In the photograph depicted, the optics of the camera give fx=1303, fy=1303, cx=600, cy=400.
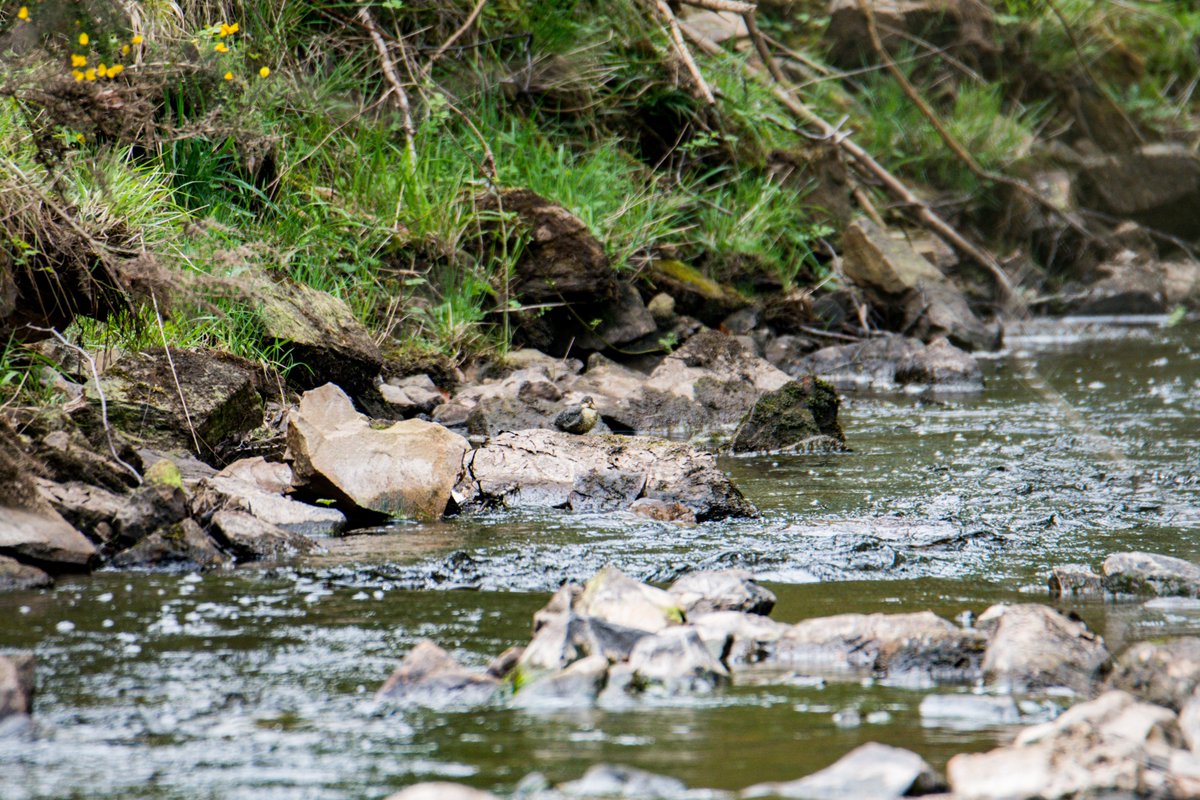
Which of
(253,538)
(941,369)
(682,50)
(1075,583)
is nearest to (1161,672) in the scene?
(1075,583)

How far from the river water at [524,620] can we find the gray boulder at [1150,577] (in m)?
0.11

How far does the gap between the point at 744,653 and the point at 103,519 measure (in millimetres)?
1819

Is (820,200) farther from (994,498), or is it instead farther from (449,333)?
(994,498)

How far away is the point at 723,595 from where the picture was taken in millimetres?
2930

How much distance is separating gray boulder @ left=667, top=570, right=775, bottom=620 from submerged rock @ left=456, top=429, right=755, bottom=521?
104 cm

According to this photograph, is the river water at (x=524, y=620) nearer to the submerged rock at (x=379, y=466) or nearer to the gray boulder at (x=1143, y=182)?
the submerged rock at (x=379, y=466)

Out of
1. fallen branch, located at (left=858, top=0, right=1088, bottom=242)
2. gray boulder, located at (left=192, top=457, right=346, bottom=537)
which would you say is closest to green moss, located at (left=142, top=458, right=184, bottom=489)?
gray boulder, located at (left=192, top=457, right=346, bottom=537)

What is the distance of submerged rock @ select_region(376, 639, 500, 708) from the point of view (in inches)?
96.0

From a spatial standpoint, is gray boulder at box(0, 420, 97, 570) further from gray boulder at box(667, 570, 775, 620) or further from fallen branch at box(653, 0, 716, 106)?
fallen branch at box(653, 0, 716, 106)

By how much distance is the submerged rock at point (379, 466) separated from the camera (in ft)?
13.3

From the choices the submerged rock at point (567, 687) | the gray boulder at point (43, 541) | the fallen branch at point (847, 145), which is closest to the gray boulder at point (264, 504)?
the gray boulder at point (43, 541)

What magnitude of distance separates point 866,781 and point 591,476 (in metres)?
2.36

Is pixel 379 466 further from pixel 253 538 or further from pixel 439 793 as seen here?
pixel 439 793

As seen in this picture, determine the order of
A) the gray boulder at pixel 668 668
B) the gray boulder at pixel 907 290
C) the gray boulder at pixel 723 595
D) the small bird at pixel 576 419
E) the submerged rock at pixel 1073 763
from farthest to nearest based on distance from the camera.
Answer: the gray boulder at pixel 907 290 → the small bird at pixel 576 419 → the gray boulder at pixel 723 595 → the gray boulder at pixel 668 668 → the submerged rock at pixel 1073 763
